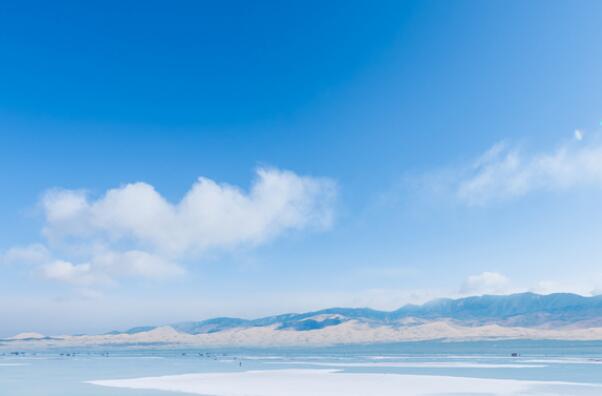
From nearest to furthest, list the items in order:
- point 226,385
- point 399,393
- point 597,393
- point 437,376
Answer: point 597,393 → point 399,393 → point 226,385 → point 437,376

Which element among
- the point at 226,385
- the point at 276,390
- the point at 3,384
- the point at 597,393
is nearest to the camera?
the point at 597,393

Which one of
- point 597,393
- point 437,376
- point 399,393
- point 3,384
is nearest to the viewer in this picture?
point 597,393

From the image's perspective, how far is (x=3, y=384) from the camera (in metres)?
52.2

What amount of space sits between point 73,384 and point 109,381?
420 centimetres

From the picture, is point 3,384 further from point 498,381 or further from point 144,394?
point 498,381

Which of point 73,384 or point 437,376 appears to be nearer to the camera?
point 73,384

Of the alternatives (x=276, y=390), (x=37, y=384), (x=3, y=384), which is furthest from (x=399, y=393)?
(x=3, y=384)

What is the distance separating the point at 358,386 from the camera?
152ft

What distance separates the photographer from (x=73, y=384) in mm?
51750

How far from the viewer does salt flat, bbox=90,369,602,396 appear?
41.1 meters

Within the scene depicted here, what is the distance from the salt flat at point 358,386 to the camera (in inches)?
1617

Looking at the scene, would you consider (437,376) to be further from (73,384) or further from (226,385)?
(73,384)

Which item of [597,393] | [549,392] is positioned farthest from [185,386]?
[597,393]

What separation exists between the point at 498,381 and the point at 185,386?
28.6m
